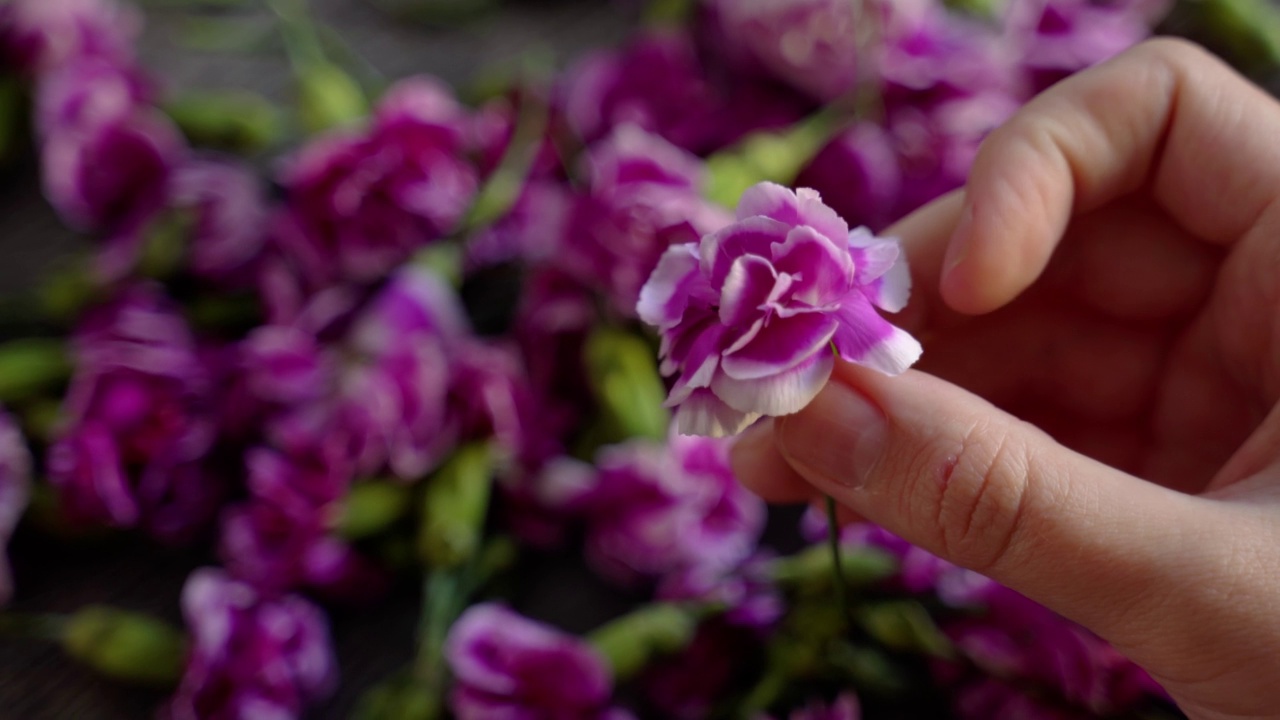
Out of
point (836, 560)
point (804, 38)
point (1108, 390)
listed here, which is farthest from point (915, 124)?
point (836, 560)

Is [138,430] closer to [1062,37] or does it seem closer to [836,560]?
[836,560]

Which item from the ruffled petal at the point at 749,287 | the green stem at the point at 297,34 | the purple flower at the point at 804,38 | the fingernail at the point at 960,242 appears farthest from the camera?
the green stem at the point at 297,34

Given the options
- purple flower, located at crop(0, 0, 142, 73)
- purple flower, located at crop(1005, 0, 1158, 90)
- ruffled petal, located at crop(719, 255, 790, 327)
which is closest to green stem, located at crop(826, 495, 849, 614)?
ruffled petal, located at crop(719, 255, 790, 327)

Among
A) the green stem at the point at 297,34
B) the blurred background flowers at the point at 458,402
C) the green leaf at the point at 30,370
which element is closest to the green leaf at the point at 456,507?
the blurred background flowers at the point at 458,402

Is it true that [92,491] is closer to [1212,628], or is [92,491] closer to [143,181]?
[143,181]

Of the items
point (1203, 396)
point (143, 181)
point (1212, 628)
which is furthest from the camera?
point (143, 181)

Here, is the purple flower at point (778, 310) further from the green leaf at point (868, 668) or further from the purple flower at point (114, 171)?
the purple flower at point (114, 171)

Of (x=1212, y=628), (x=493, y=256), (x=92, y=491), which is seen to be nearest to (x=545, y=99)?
(x=493, y=256)
